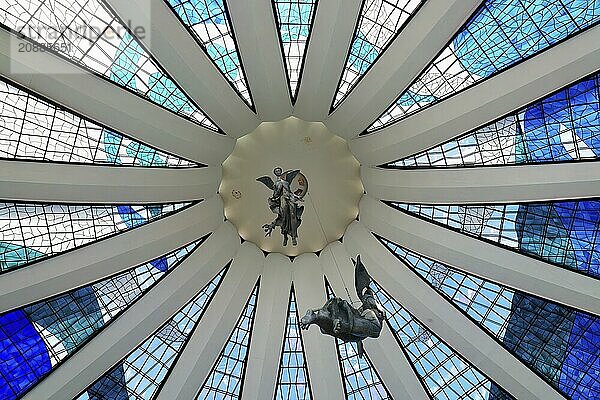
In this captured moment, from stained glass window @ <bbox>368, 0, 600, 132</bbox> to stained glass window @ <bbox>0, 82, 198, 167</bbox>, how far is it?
6007 mm

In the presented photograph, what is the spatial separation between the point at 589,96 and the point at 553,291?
3884 millimetres

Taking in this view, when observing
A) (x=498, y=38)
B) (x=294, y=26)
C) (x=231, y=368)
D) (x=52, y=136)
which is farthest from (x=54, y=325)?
(x=498, y=38)

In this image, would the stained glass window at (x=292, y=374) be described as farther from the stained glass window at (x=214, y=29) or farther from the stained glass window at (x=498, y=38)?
the stained glass window at (x=498, y=38)

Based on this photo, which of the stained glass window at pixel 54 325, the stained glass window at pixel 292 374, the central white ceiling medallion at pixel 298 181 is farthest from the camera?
the stained glass window at pixel 292 374

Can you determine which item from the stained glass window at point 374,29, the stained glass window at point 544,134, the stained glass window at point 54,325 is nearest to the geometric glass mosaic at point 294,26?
the stained glass window at point 374,29

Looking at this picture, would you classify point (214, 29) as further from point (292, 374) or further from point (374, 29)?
point (292, 374)

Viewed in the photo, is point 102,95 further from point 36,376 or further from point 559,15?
point 559,15

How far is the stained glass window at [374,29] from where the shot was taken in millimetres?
12367

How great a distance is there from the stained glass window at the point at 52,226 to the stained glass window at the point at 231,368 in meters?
3.43

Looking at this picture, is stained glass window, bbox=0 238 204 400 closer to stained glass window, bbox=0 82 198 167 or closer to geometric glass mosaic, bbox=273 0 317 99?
stained glass window, bbox=0 82 198 167

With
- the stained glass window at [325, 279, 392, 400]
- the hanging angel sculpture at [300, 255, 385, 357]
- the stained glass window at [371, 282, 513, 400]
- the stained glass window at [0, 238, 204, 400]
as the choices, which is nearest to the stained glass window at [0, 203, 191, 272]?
the stained glass window at [0, 238, 204, 400]

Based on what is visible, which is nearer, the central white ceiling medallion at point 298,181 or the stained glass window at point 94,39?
the stained glass window at point 94,39

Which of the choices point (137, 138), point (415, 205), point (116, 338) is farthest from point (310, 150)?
point (116, 338)

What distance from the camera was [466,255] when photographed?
45.7 feet
